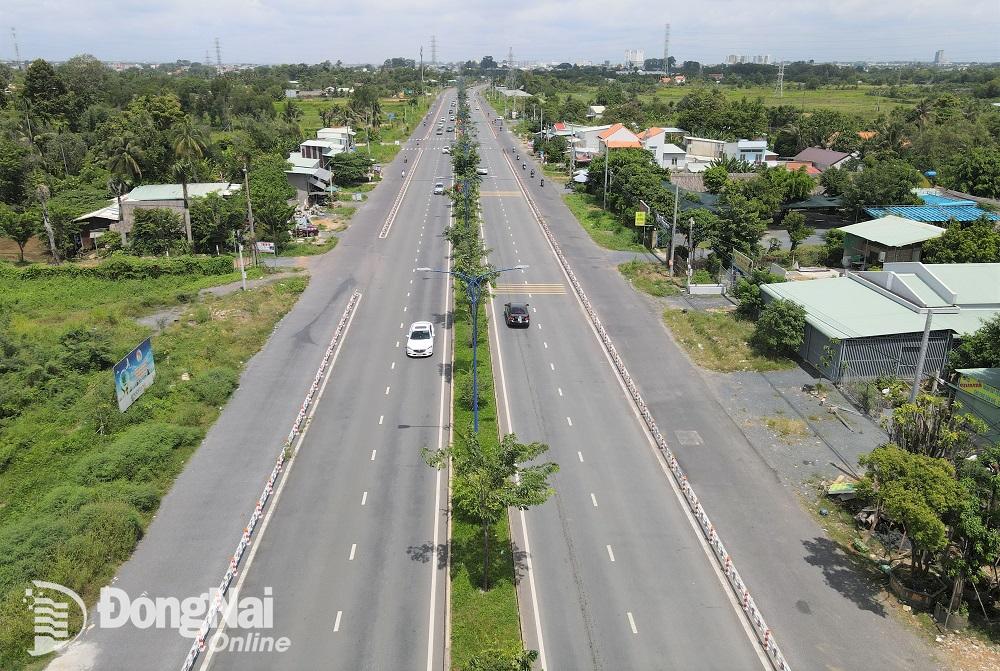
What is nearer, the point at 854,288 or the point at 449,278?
the point at 854,288

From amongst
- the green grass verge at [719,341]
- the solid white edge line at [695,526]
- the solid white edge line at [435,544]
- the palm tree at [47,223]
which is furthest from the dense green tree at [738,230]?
the palm tree at [47,223]

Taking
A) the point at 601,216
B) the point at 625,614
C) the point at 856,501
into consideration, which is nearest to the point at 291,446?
the point at 625,614

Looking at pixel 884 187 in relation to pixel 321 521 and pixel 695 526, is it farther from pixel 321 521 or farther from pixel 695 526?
pixel 321 521

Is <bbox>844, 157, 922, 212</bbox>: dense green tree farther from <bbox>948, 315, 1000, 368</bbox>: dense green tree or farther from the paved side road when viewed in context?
the paved side road

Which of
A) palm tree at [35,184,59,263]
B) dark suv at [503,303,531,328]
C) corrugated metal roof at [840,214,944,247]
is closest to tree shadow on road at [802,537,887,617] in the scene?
dark suv at [503,303,531,328]

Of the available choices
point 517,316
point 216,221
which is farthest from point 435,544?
point 216,221

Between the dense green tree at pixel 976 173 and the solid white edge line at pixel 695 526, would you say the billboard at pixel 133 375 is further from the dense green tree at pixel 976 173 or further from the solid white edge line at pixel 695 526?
the dense green tree at pixel 976 173

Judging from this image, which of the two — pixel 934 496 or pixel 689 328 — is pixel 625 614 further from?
pixel 689 328
